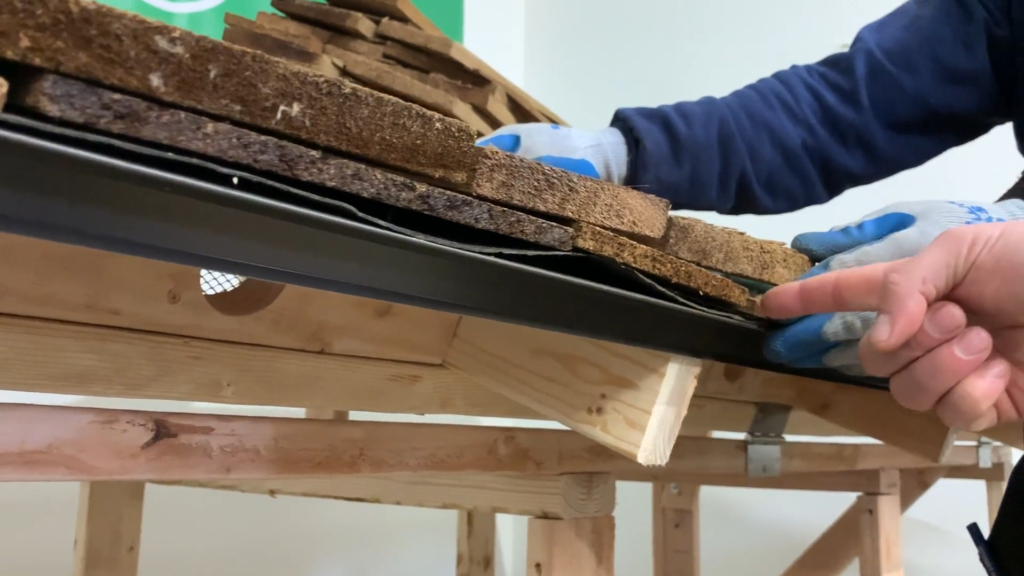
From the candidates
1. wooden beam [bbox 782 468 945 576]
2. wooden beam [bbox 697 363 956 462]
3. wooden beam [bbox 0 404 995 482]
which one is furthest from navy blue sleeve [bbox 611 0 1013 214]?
wooden beam [bbox 782 468 945 576]

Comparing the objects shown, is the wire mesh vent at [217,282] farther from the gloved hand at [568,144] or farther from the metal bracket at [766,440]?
the metal bracket at [766,440]

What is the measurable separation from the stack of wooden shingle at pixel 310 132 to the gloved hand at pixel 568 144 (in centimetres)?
23

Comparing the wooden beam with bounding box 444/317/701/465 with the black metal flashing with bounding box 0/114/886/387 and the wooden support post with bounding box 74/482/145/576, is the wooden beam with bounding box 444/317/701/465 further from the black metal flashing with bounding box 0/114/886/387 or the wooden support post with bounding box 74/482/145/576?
the wooden support post with bounding box 74/482/145/576

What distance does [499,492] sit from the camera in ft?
2.46

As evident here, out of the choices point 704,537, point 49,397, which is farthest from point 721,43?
point 49,397

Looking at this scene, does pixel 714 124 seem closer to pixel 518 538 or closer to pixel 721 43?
pixel 721 43

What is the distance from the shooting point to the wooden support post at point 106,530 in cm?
108

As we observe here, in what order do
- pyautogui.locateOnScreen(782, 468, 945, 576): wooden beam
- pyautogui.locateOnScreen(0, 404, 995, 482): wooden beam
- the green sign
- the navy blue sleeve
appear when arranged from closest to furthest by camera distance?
pyautogui.locateOnScreen(0, 404, 995, 482): wooden beam
the navy blue sleeve
pyautogui.locateOnScreen(782, 468, 945, 576): wooden beam
the green sign

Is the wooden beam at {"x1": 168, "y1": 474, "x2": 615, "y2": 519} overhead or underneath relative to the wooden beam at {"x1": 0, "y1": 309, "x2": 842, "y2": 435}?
underneath

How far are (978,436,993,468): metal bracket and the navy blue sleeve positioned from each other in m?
0.76

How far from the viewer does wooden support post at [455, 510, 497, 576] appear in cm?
169

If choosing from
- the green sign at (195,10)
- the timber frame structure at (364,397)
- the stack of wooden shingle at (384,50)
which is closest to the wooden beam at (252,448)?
the timber frame structure at (364,397)

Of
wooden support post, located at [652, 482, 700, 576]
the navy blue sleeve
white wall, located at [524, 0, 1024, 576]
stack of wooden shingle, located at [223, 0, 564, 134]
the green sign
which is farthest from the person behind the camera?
white wall, located at [524, 0, 1024, 576]

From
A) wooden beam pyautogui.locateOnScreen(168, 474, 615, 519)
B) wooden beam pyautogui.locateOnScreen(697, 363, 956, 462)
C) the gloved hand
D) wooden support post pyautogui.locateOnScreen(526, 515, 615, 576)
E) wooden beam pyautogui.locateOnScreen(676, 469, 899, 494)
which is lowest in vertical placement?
wooden support post pyautogui.locateOnScreen(526, 515, 615, 576)
